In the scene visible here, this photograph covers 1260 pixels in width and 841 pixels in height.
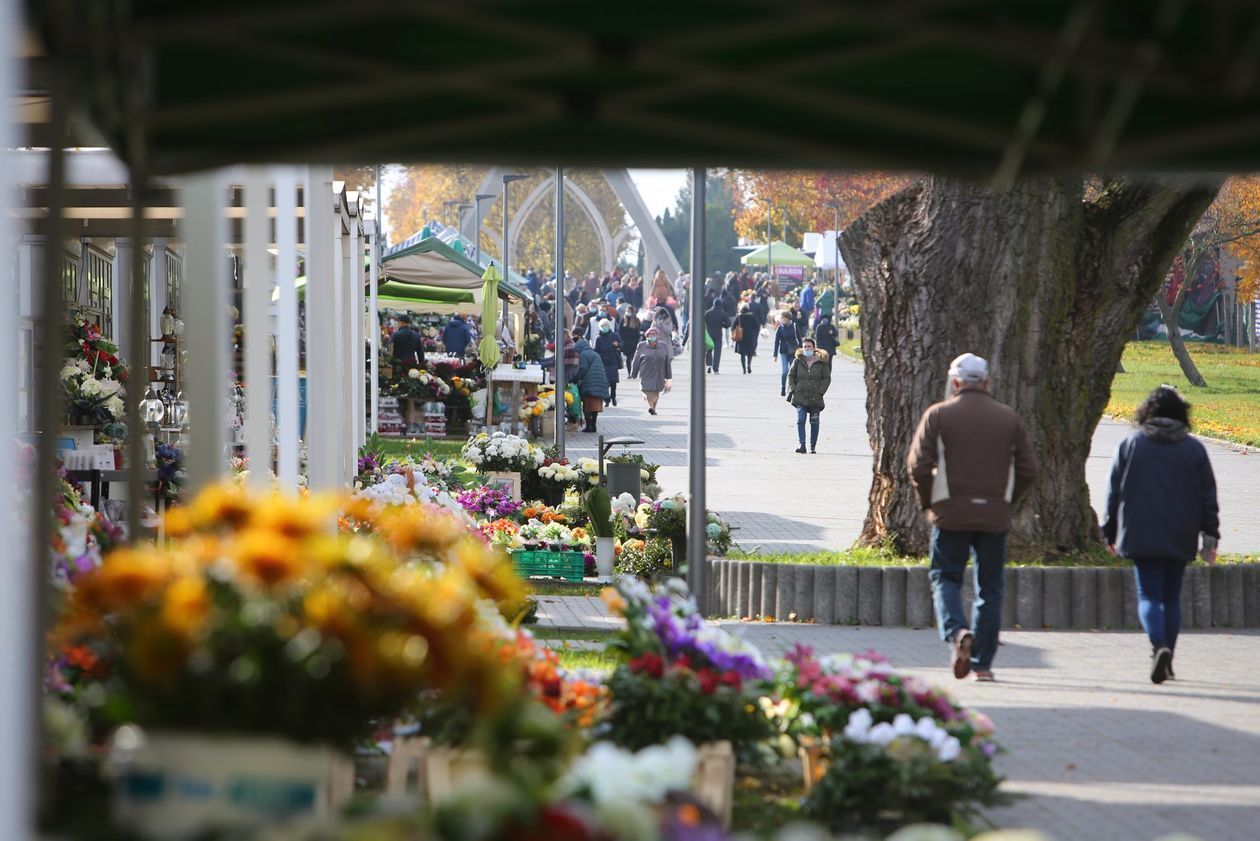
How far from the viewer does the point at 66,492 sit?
9.20 m

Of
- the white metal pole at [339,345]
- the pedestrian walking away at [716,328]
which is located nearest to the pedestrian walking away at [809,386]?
the white metal pole at [339,345]

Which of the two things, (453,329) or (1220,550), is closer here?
(1220,550)

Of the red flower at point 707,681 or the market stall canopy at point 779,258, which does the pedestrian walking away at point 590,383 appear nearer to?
the red flower at point 707,681

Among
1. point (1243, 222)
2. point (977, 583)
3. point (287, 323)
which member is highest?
point (1243, 222)

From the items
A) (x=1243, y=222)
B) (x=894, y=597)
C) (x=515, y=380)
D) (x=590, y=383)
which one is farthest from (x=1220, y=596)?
(x=1243, y=222)

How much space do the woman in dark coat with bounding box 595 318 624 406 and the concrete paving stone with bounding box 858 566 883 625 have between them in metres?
24.0

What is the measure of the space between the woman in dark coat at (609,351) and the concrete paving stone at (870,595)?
2399 cm

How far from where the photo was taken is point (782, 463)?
2573 cm

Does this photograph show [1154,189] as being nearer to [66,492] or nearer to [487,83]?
[66,492]

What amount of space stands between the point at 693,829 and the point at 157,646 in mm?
1004

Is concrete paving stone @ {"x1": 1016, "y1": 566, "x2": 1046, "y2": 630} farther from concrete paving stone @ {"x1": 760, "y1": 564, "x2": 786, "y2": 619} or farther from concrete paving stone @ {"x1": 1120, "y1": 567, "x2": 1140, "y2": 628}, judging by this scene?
concrete paving stone @ {"x1": 760, "y1": 564, "x2": 786, "y2": 619}

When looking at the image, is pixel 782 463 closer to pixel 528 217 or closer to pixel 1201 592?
pixel 1201 592

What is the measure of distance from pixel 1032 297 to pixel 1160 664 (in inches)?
136

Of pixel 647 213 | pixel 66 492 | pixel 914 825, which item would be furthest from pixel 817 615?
pixel 647 213
